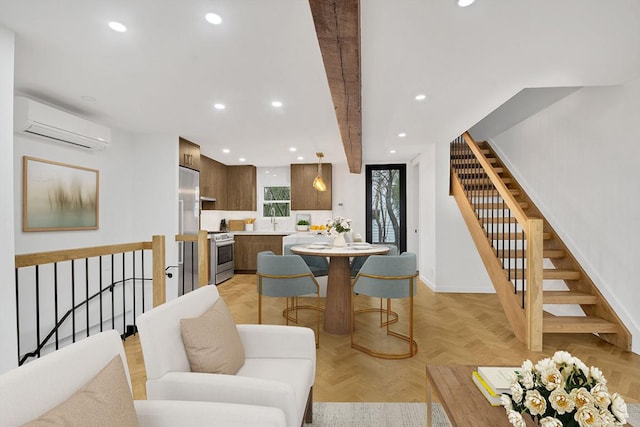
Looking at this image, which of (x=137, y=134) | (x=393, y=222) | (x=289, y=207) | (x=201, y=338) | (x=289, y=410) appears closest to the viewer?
(x=289, y=410)

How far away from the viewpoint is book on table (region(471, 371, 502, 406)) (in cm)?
130

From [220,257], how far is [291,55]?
4.36m

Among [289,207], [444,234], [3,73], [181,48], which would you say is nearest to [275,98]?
[181,48]

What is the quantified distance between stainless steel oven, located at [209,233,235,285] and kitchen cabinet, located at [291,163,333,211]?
1620mm

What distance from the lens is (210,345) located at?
4.88ft

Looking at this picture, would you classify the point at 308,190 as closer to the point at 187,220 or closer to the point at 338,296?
the point at 187,220

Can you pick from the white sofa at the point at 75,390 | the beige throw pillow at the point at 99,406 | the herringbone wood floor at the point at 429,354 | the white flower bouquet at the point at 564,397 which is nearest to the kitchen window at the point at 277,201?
the herringbone wood floor at the point at 429,354

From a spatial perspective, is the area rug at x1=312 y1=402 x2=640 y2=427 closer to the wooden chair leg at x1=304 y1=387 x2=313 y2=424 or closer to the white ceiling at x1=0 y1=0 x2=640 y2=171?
the wooden chair leg at x1=304 y1=387 x2=313 y2=424

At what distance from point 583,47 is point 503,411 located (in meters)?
2.43

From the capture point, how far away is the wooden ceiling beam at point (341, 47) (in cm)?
145

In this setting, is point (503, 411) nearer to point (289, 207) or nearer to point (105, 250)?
point (105, 250)

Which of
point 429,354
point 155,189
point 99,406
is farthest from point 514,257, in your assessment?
point 155,189

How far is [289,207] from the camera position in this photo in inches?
291

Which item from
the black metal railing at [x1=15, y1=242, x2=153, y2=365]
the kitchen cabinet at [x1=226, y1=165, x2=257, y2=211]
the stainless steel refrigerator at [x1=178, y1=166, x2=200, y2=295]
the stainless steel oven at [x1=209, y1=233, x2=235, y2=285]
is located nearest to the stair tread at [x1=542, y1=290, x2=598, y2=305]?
the black metal railing at [x1=15, y1=242, x2=153, y2=365]
